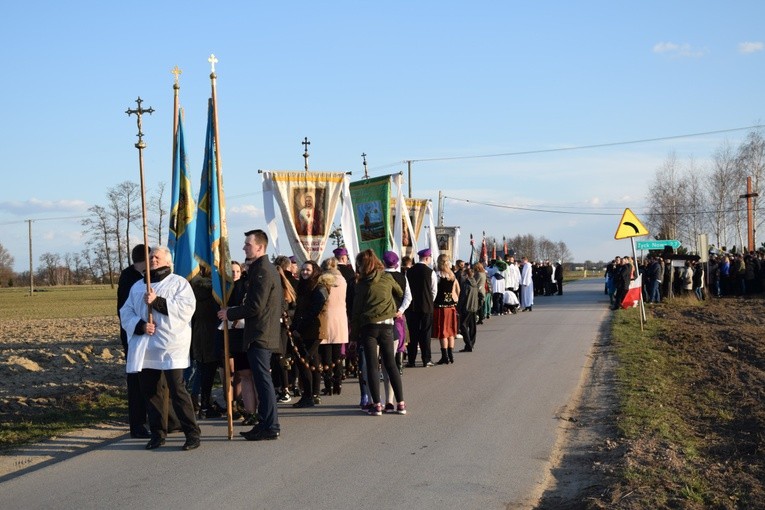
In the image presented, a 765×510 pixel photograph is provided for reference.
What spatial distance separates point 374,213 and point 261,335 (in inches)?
403

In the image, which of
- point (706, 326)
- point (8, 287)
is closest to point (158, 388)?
point (706, 326)

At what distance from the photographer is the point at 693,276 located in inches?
1389

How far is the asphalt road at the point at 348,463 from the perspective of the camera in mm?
6809

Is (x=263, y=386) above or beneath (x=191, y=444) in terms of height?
above

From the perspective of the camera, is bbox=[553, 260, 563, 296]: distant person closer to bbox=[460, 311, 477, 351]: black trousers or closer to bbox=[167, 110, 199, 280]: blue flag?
bbox=[460, 311, 477, 351]: black trousers

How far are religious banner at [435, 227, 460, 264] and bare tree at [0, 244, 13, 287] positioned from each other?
84659mm

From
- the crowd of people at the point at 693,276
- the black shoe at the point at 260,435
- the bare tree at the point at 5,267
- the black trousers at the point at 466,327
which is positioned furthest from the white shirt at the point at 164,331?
the bare tree at the point at 5,267

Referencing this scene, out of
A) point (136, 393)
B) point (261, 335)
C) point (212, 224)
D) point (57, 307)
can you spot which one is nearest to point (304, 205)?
point (212, 224)

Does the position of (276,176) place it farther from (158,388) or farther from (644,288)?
(644,288)

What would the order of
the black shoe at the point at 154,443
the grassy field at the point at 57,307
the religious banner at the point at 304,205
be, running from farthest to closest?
the grassy field at the point at 57,307 < the religious banner at the point at 304,205 < the black shoe at the point at 154,443

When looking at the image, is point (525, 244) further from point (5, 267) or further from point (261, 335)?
point (261, 335)

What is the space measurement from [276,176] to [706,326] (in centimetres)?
1226

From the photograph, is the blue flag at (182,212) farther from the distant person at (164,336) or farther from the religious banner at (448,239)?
the religious banner at (448,239)

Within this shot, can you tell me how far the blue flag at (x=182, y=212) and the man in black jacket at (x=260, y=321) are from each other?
1.48m
